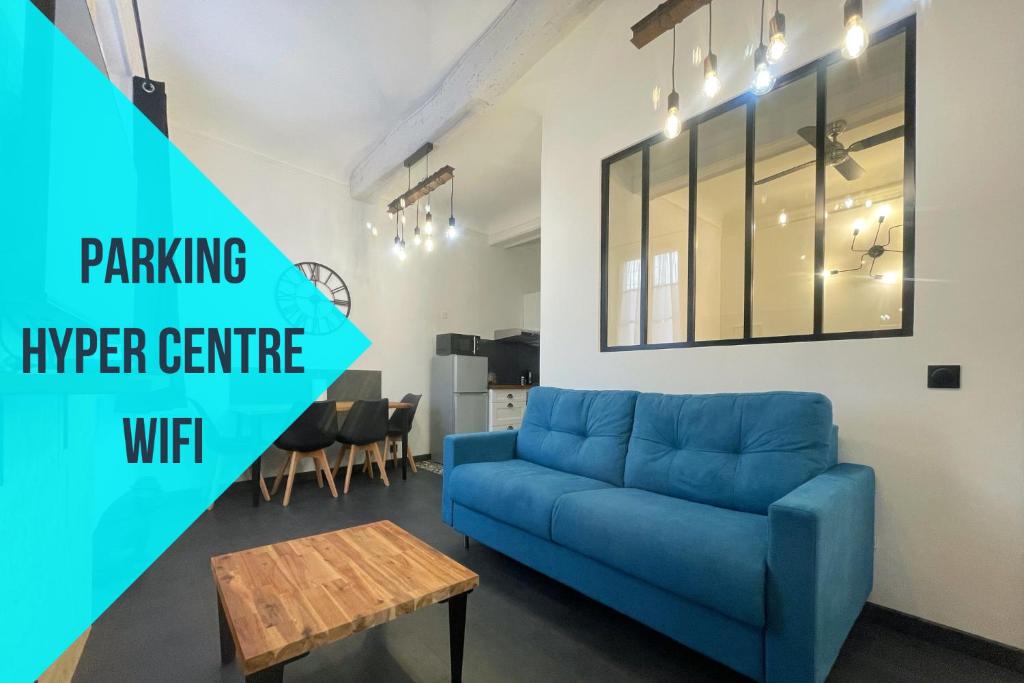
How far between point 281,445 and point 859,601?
378cm

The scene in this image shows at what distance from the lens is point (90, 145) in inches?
66.3

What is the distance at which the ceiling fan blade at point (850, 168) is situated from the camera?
2.26m

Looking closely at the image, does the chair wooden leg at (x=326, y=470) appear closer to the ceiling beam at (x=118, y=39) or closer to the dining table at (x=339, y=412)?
the dining table at (x=339, y=412)

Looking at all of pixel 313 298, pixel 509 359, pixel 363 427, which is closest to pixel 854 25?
pixel 363 427

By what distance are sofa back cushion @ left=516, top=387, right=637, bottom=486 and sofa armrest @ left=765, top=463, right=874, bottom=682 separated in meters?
0.99

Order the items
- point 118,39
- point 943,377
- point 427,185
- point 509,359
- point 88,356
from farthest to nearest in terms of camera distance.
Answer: point 509,359, point 427,185, point 118,39, point 943,377, point 88,356

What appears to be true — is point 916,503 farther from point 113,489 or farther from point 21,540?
point 113,489

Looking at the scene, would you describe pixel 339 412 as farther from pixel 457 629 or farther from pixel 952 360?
pixel 952 360

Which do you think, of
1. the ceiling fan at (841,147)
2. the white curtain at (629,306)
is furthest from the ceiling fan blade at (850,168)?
the white curtain at (629,306)

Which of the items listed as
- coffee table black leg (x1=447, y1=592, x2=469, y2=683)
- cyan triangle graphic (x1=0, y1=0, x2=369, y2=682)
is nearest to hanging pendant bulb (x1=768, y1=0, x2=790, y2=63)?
cyan triangle graphic (x1=0, y1=0, x2=369, y2=682)

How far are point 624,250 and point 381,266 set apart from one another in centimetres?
300

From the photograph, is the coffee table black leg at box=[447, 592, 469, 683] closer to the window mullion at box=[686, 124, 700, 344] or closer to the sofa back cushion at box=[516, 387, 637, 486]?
the sofa back cushion at box=[516, 387, 637, 486]

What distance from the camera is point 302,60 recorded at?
9.74 ft

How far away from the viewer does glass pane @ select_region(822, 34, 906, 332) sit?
204 cm
